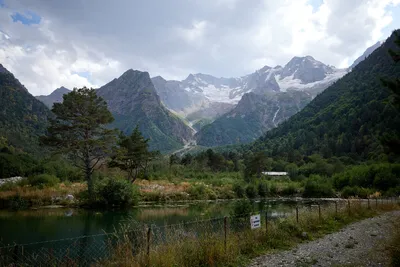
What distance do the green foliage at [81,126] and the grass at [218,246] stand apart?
71.5 ft

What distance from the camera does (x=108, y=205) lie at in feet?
105

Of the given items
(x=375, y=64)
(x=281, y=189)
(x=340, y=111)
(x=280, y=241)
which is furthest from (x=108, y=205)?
(x=375, y=64)

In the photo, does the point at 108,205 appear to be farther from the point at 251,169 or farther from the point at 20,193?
the point at 251,169

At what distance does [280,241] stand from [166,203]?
27665 mm

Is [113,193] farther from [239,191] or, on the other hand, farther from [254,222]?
[239,191]

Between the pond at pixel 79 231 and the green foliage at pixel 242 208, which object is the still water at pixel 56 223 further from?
the green foliage at pixel 242 208

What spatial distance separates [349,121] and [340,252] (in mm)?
132399

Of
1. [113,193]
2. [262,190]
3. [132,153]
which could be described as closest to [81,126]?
[113,193]

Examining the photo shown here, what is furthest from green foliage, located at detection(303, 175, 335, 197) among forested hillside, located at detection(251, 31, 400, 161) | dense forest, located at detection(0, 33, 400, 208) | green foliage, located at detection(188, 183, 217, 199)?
forested hillside, located at detection(251, 31, 400, 161)

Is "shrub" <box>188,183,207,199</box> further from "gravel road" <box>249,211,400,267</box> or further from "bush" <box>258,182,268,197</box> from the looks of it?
"gravel road" <box>249,211,400,267</box>

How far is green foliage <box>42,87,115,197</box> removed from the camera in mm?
31688

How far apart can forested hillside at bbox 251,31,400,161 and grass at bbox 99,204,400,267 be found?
3138 inches

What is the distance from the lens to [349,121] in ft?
423

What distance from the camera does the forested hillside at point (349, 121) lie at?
10719 cm
